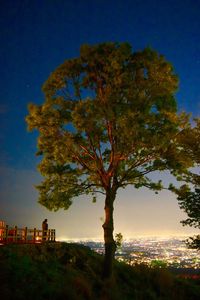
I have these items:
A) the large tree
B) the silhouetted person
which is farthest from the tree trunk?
the silhouetted person

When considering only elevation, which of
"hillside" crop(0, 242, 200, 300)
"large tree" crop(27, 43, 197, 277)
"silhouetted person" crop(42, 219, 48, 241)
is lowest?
"hillside" crop(0, 242, 200, 300)

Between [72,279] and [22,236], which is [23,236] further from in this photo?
[72,279]

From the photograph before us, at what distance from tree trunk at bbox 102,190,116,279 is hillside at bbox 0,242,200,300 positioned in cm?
78

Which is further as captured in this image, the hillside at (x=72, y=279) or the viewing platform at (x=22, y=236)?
the viewing platform at (x=22, y=236)

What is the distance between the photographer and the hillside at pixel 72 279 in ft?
50.9

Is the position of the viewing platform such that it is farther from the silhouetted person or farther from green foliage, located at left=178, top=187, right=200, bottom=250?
green foliage, located at left=178, top=187, right=200, bottom=250

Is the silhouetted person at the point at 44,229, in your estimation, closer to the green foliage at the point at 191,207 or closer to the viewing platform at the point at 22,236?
the viewing platform at the point at 22,236

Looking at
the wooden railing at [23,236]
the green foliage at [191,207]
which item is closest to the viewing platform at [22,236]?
the wooden railing at [23,236]

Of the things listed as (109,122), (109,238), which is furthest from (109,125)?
(109,238)

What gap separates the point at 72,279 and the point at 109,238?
15.5 ft

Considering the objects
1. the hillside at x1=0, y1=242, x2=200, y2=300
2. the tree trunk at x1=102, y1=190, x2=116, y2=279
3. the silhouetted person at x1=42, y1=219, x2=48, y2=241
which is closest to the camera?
the hillside at x1=0, y1=242, x2=200, y2=300

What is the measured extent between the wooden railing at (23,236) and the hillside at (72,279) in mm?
2059

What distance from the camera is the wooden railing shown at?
2394 centimetres

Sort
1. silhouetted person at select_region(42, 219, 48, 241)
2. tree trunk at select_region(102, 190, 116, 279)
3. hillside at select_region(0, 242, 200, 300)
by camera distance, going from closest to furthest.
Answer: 1. hillside at select_region(0, 242, 200, 300)
2. tree trunk at select_region(102, 190, 116, 279)
3. silhouetted person at select_region(42, 219, 48, 241)
